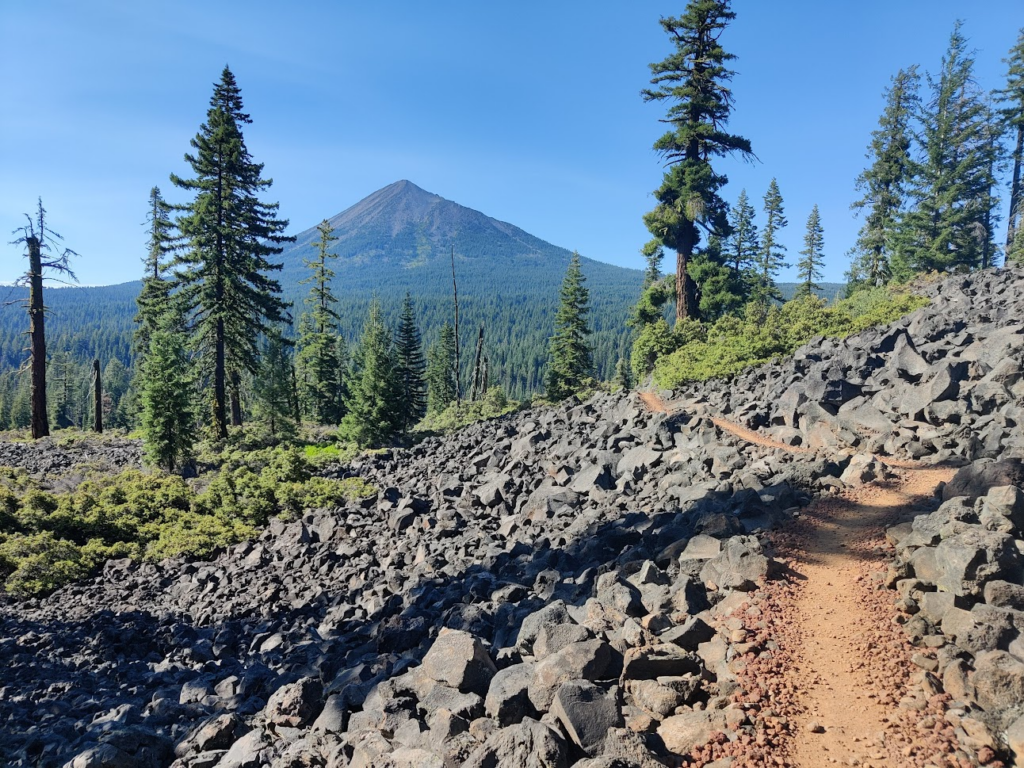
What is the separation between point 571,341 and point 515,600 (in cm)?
3392

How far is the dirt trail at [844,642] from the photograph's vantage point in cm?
409

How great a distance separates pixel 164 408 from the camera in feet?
65.1

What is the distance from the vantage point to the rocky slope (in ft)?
15.6

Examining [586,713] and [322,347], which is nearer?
[586,713]

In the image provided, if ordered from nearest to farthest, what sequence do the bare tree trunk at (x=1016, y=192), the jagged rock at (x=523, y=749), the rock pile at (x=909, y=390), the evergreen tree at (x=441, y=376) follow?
the jagged rock at (x=523, y=749)
the rock pile at (x=909, y=390)
the bare tree trunk at (x=1016, y=192)
the evergreen tree at (x=441, y=376)

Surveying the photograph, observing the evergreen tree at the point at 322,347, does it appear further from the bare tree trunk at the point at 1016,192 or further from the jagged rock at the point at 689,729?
the bare tree trunk at the point at 1016,192

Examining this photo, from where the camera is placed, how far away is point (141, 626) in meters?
9.80

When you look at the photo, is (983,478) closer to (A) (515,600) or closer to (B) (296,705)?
(A) (515,600)

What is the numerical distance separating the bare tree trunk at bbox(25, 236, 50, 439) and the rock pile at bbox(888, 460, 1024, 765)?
1274 inches

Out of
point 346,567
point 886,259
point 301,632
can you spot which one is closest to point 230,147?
point 346,567

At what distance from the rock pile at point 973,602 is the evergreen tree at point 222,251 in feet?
81.9

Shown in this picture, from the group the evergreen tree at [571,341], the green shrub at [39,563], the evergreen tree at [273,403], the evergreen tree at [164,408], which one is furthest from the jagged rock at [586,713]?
the evergreen tree at [571,341]

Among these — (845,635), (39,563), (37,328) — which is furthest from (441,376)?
(845,635)

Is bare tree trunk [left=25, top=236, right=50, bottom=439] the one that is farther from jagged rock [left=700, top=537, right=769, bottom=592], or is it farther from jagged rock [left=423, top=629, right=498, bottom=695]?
jagged rock [left=700, top=537, right=769, bottom=592]
